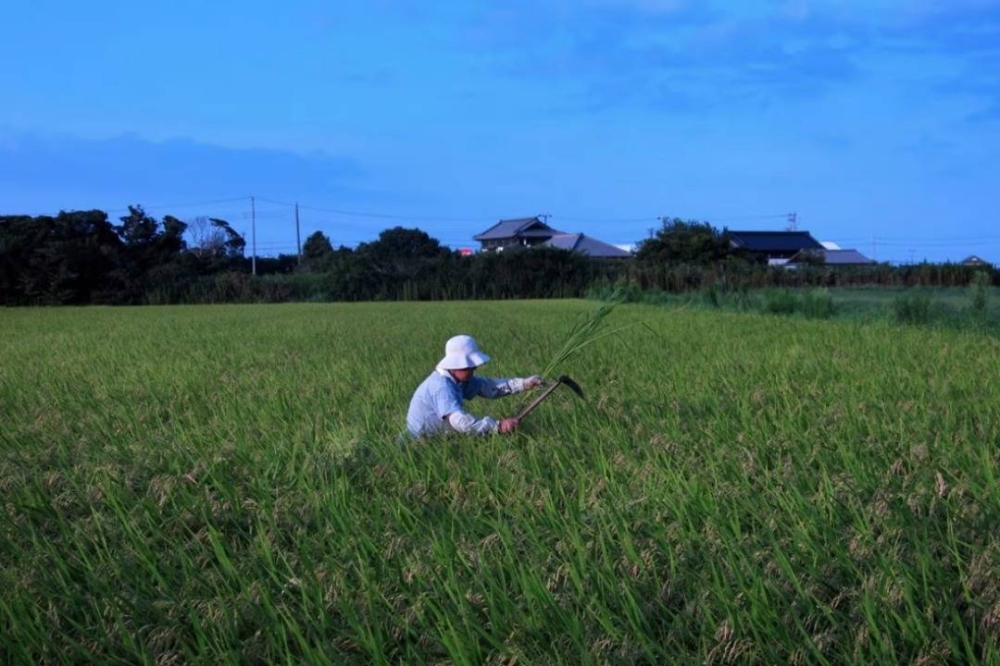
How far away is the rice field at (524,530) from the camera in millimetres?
2004

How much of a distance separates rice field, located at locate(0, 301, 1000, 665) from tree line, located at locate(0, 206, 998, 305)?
23.2m

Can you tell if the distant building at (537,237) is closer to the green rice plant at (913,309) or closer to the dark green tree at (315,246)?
the dark green tree at (315,246)

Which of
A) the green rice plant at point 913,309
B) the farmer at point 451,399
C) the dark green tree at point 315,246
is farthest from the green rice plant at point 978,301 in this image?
the dark green tree at point 315,246

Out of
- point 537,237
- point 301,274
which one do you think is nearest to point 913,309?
point 301,274

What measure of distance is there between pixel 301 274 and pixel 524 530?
30.9 meters

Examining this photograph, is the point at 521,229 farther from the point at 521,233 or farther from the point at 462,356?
the point at 462,356

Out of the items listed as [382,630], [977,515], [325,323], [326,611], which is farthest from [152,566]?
[325,323]

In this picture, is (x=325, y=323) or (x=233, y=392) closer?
(x=233, y=392)

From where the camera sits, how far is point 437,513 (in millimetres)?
2953

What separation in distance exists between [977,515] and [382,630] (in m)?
→ 1.60

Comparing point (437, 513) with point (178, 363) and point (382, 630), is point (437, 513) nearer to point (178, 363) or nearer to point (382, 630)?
point (382, 630)

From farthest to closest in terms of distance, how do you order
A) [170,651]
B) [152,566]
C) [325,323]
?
[325,323]
[152,566]
[170,651]

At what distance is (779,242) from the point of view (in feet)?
177

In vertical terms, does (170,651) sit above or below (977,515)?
below
